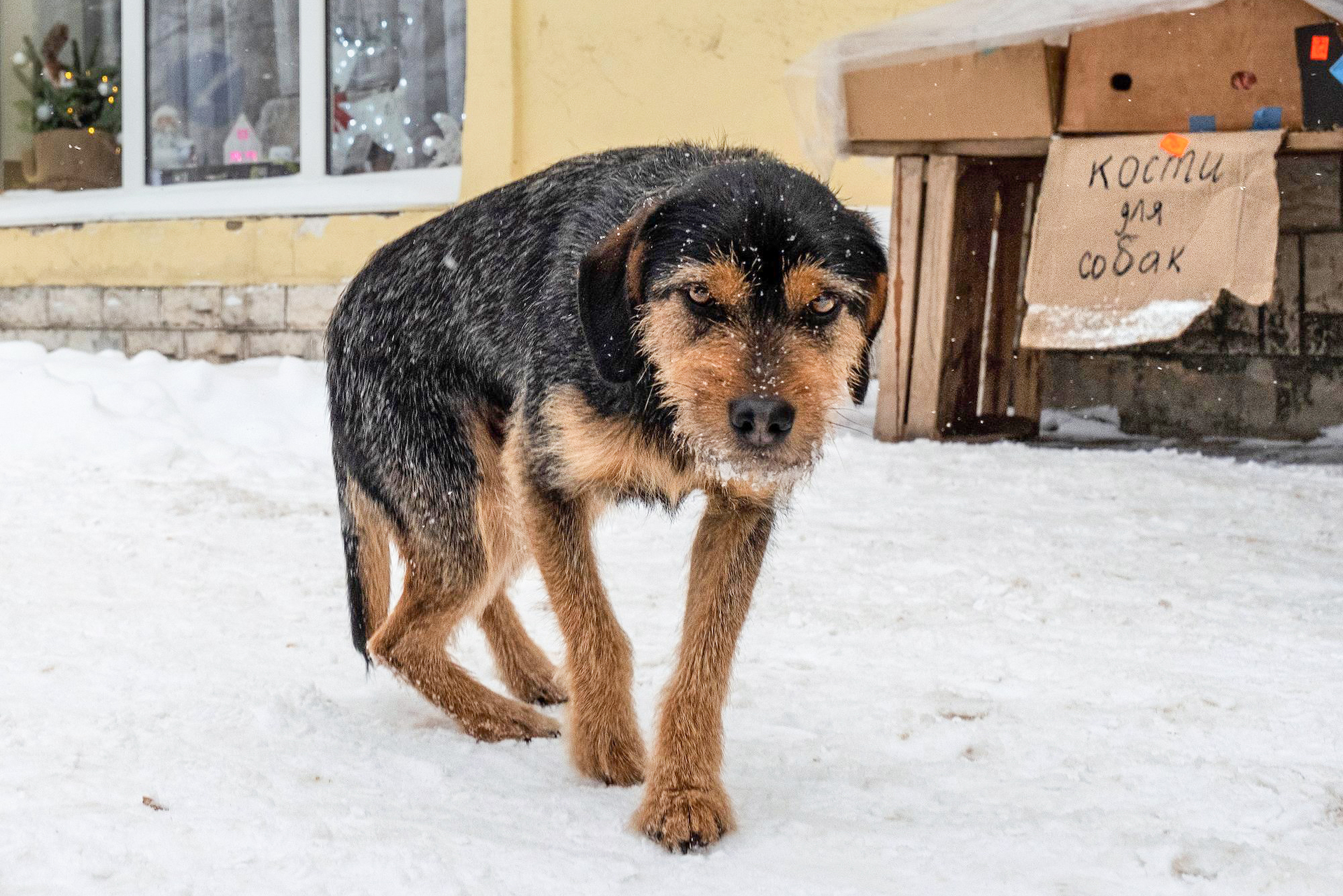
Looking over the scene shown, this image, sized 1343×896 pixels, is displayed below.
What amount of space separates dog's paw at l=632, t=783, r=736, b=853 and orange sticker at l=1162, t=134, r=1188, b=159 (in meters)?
4.33

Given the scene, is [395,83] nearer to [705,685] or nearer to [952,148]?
[952,148]

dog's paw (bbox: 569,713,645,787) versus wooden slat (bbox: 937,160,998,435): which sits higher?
wooden slat (bbox: 937,160,998,435)

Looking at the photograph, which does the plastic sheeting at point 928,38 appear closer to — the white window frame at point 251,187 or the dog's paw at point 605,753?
the white window frame at point 251,187

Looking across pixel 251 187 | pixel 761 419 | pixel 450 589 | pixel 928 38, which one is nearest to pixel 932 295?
pixel 928 38

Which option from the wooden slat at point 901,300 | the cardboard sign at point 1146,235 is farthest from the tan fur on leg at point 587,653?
the wooden slat at point 901,300

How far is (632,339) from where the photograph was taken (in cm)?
268

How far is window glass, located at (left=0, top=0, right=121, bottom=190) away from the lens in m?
11.5

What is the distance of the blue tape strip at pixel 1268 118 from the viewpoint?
18.7 feet

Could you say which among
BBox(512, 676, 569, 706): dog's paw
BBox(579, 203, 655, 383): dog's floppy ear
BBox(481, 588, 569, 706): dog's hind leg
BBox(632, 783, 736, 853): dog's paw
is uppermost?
BBox(579, 203, 655, 383): dog's floppy ear

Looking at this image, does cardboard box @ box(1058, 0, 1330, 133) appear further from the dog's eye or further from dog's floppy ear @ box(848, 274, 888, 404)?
the dog's eye

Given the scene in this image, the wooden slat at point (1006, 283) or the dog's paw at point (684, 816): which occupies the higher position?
the wooden slat at point (1006, 283)

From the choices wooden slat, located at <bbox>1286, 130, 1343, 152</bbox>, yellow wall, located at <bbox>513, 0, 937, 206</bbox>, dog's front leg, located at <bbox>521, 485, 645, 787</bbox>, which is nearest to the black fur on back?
dog's front leg, located at <bbox>521, 485, 645, 787</bbox>

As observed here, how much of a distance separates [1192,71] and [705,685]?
14.0 feet

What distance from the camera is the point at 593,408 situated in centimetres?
278
